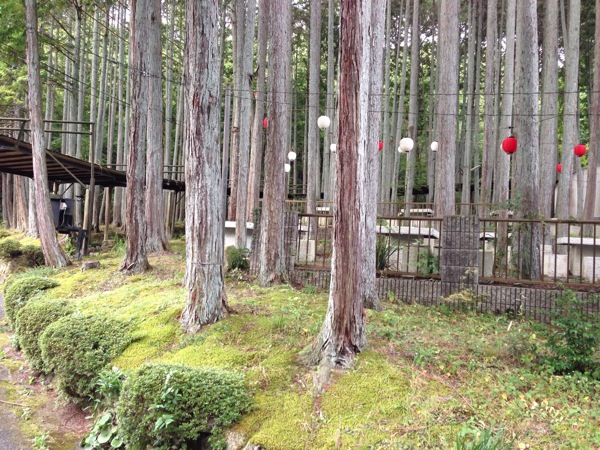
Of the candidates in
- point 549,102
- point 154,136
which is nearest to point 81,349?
point 154,136

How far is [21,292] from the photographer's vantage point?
6.91m

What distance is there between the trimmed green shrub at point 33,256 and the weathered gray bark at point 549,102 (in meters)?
11.0

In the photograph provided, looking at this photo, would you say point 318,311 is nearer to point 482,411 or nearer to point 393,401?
point 393,401

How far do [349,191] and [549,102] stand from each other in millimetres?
7773

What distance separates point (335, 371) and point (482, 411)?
44.0 inches

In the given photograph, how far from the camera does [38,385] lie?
5180 millimetres

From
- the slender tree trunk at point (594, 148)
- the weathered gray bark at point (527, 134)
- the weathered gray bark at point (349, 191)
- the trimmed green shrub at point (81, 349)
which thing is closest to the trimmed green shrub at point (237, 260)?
the trimmed green shrub at point (81, 349)

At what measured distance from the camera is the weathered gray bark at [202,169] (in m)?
4.64

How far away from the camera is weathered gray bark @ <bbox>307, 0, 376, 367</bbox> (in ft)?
11.4

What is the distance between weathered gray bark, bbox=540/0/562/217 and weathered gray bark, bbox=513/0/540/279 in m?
2.28

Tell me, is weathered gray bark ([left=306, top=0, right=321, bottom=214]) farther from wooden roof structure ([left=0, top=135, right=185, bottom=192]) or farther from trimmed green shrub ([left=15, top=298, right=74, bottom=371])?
trimmed green shrub ([left=15, top=298, right=74, bottom=371])

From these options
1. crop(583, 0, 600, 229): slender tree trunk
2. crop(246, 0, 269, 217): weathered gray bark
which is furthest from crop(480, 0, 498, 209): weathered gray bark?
crop(246, 0, 269, 217): weathered gray bark

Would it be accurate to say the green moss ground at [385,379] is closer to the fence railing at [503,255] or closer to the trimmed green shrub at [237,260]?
the fence railing at [503,255]

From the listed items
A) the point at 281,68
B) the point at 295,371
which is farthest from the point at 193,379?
the point at 281,68
